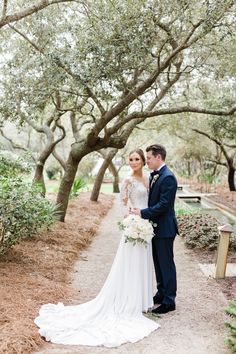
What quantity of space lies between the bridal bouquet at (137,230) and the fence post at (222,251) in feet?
7.77

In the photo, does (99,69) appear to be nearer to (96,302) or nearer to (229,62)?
(229,62)

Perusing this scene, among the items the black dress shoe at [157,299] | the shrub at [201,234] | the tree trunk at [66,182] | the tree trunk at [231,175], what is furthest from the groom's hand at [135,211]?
the tree trunk at [231,175]

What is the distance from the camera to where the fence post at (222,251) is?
7.76 metres

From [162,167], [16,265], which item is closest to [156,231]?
[162,167]

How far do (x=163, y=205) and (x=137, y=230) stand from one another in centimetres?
46

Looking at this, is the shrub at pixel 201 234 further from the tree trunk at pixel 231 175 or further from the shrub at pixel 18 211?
the tree trunk at pixel 231 175

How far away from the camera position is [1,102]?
1139cm

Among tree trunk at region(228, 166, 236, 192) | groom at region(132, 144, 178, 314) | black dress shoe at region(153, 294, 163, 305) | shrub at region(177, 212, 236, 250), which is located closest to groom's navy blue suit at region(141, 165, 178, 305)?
groom at region(132, 144, 178, 314)

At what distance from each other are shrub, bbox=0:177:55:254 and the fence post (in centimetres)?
312

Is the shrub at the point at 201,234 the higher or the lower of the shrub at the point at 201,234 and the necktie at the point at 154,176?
the lower

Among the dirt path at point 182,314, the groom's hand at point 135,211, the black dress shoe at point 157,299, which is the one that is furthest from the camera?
the black dress shoe at point 157,299

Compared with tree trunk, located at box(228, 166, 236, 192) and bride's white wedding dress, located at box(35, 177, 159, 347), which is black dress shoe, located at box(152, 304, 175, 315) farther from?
tree trunk, located at box(228, 166, 236, 192)

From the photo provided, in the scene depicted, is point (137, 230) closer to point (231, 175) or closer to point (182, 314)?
point (182, 314)

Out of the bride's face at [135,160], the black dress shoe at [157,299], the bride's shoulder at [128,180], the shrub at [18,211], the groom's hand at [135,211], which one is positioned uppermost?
the bride's face at [135,160]
